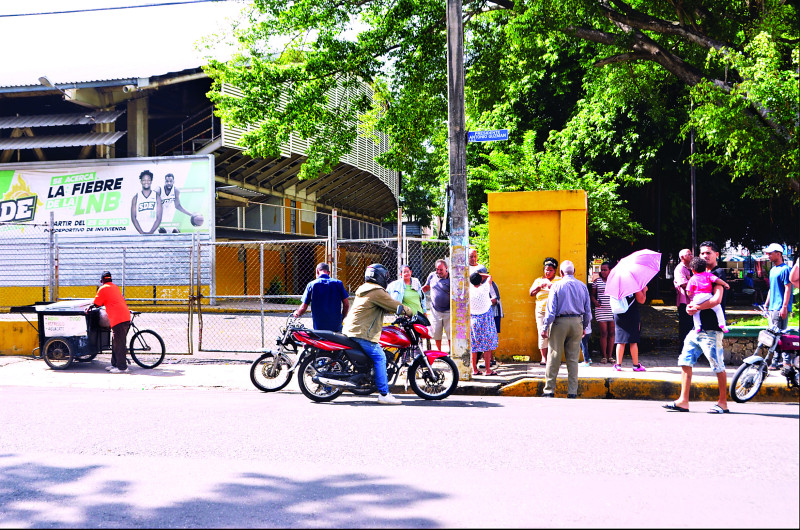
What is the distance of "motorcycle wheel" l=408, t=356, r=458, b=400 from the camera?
8.95m

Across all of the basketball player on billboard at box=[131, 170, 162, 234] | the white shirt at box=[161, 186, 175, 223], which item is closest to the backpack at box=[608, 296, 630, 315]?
the white shirt at box=[161, 186, 175, 223]

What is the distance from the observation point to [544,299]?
11.1 metres

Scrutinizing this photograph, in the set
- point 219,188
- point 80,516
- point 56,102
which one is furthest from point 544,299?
point 56,102

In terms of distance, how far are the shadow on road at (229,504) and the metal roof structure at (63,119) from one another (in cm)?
2081

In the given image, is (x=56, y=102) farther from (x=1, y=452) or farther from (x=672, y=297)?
(x=672, y=297)

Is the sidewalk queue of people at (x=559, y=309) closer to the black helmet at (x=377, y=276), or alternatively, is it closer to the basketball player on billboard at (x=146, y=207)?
the black helmet at (x=377, y=276)

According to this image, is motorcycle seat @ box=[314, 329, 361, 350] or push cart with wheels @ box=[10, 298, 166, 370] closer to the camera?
motorcycle seat @ box=[314, 329, 361, 350]

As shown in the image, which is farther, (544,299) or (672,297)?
(672,297)

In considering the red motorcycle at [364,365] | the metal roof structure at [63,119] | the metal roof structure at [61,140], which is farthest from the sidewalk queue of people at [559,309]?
the metal roof structure at [63,119]

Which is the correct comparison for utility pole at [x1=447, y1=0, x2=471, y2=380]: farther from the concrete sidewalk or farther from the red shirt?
the red shirt

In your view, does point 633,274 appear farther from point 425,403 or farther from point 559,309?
point 425,403

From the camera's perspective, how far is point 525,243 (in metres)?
11.9

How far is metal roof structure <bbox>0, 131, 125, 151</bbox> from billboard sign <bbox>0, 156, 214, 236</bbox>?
2.34 feet

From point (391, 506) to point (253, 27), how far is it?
13.4 m
